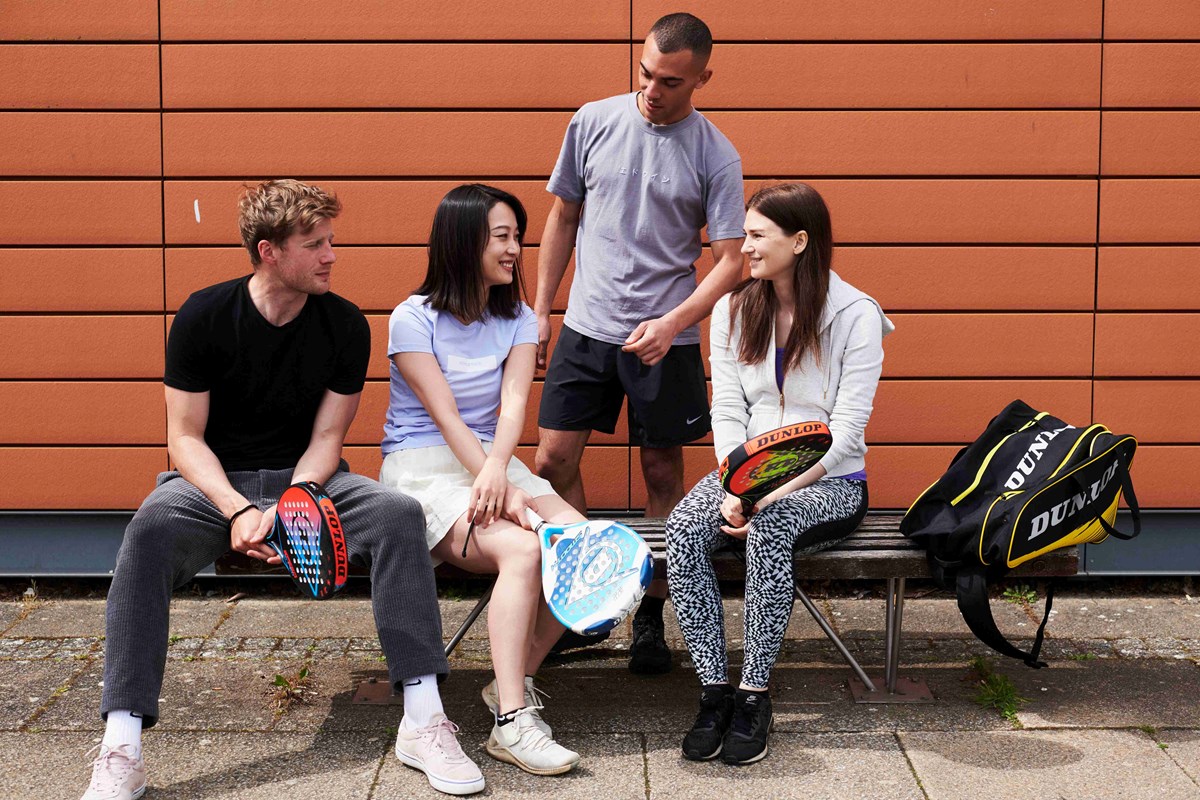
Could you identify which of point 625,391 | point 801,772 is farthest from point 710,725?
point 625,391

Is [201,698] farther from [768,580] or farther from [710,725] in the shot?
[768,580]

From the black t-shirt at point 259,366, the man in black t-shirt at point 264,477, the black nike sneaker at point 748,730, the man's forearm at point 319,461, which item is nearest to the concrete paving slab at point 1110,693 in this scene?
the black nike sneaker at point 748,730

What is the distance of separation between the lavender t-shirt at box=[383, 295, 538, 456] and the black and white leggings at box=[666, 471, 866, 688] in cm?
69

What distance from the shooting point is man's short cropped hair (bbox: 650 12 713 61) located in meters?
3.76

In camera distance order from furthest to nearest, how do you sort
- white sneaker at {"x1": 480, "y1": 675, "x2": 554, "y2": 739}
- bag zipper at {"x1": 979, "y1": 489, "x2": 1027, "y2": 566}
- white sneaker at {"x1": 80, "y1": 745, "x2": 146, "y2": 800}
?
bag zipper at {"x1": 979, "y1": 489, "x2": 1027, "y2": 566}, white sneaker at {"x1": 480, "y1": 675, "x2": 554, "y2": 739}, white sneaker at {"x1": 80, "y1": 745, "x2": 146, "y2": 800}

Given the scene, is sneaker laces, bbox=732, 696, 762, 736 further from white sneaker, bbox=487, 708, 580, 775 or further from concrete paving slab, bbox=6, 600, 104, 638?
concrete paving slab, bbox=6, 600, 104, 638

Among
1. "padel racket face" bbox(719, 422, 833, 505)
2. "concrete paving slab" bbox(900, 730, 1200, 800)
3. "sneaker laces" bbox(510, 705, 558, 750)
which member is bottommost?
"concrete paving slab" bbox(900, 730, 1200, 800)

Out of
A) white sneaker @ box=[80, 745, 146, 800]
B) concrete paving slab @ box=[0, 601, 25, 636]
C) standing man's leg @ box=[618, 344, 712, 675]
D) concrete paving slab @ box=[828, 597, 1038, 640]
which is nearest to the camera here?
white sneaker @ box=[80, 745, 146, 800]

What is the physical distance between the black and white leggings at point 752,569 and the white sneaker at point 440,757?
699 millimetres

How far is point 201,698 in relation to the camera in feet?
12.7

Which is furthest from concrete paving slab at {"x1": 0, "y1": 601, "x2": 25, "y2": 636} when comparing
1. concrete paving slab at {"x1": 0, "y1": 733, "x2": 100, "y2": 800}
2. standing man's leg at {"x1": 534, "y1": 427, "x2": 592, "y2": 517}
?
standing man's leg at {"x1": 534, "y1": 427, "x2": 592, "y2": 517}

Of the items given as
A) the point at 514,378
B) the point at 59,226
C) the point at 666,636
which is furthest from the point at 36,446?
the point at 666,636

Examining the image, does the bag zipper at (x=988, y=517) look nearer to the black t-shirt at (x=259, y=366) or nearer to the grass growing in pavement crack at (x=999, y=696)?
the grass growing in pavement crack at (x=999, y=696)

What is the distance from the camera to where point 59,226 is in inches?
191
